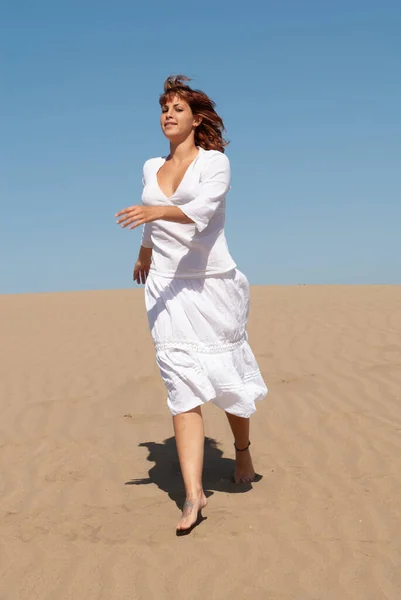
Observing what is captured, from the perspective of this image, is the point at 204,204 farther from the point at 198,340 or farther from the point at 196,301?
the point at 198,340

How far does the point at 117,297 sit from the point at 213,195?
45.0 feet

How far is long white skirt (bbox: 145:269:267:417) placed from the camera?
3.87m

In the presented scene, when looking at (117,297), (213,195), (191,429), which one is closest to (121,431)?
(191,429)

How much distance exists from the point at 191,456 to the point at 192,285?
873 millimetres

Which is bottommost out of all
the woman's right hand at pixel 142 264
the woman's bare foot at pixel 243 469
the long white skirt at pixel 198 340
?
the woman's bare foot at pixel 243 469

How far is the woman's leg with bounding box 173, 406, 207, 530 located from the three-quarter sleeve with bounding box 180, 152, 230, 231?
0.97 metres

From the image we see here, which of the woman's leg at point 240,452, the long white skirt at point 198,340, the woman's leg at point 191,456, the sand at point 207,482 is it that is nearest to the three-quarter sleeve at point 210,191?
the long white skirt at point 198,340

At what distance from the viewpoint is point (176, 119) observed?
12.9ft

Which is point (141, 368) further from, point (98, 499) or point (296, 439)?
point (98, 499)

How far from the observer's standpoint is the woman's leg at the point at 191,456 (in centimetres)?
374

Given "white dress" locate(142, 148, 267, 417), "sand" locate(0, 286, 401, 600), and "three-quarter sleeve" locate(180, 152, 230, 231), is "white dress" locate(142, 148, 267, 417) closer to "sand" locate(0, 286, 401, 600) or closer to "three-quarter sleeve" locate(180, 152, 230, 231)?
"three-quarter sleeve" locate(180, 152, 230, 231)

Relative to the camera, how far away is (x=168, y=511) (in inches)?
161

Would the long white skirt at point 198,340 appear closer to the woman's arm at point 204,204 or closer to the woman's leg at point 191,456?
the woman's leg at point 191,456

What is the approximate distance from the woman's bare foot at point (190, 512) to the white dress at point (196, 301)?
1.45 feet
